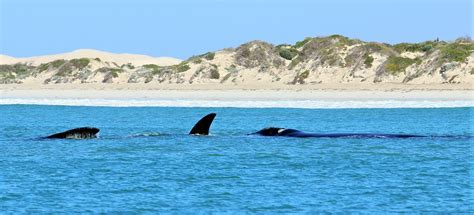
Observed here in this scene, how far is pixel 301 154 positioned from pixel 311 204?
8.14 meters

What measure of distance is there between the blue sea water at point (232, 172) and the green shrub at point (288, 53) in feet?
140

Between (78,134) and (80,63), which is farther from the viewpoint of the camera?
(80,63)

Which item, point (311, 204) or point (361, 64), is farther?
point (361, 64)

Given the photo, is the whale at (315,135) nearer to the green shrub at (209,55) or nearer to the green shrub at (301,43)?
the green shrub at (209,55)

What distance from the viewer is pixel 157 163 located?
77.7 feet

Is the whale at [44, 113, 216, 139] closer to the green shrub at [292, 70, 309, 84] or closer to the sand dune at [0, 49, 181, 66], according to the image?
the green shrub at [292, 70, 309, 84]

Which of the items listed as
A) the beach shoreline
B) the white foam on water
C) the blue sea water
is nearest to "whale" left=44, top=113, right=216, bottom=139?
the blue sea water

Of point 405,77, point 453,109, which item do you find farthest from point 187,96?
point 453,109

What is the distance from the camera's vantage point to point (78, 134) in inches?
1174

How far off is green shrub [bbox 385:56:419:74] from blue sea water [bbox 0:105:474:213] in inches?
1243

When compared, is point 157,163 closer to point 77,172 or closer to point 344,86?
point 77,172

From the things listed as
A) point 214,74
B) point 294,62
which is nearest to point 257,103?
point 294,62

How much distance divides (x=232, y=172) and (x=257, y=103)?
120 feet

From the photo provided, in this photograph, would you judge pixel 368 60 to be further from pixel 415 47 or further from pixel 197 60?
pixel 197 60
